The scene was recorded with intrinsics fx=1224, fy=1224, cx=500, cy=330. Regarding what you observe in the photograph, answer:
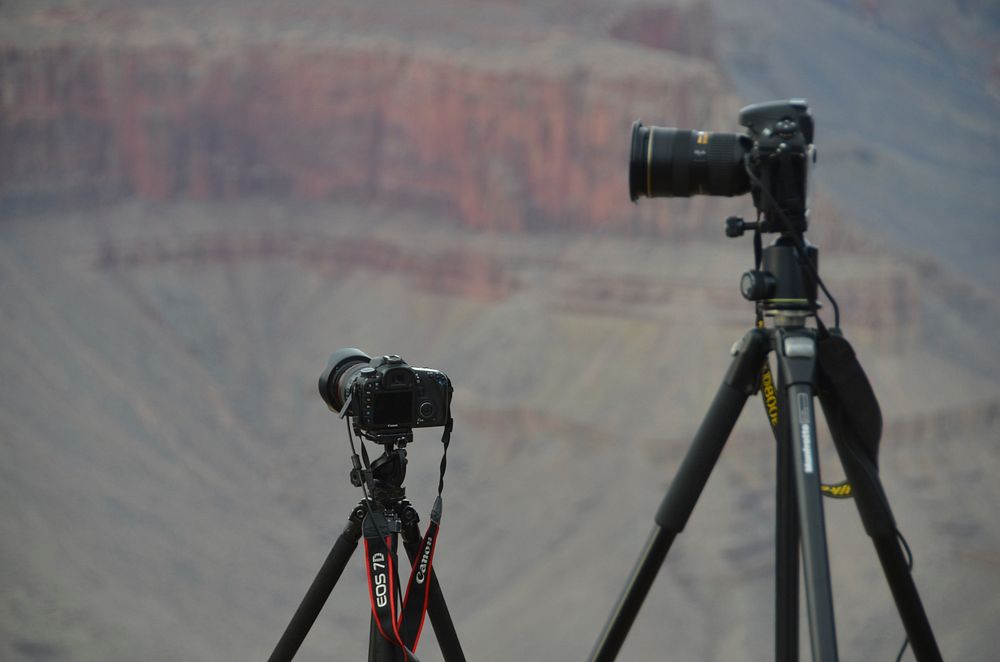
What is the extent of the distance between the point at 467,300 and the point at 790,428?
24638mm

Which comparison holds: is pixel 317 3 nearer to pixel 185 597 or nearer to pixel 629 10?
pixel 629 10

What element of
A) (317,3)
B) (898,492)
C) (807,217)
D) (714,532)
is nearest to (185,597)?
(714,532)

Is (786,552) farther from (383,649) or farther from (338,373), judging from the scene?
(338,373)

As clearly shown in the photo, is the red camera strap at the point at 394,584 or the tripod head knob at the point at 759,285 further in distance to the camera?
the tripod head knob at the point at 759,285

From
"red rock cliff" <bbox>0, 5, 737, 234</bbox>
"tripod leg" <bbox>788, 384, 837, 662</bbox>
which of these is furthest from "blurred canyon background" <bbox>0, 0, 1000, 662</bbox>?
"tripod leg" <bbox>788, 384, 837, 662</bbox>

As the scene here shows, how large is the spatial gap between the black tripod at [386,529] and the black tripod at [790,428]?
1.66 ft

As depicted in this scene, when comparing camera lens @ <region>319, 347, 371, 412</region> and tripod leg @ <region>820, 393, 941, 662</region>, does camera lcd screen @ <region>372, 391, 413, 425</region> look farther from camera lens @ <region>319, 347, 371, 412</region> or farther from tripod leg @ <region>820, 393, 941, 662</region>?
tripod leg @ <region>820, 393, 941, 662</region>

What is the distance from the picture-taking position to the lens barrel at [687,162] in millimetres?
2896

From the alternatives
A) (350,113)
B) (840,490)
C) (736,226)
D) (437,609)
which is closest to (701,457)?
(840,490)

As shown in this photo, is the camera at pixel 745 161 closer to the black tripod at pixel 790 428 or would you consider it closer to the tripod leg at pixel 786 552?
the black tripod at pixel 790 428

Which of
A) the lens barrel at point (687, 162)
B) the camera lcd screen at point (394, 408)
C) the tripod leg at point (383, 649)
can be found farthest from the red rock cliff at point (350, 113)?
the tripod leg at point (383, 649)

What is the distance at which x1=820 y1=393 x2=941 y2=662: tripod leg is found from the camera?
8.98ft

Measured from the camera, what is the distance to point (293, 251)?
95.6 ft

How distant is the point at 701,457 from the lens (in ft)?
9.27
